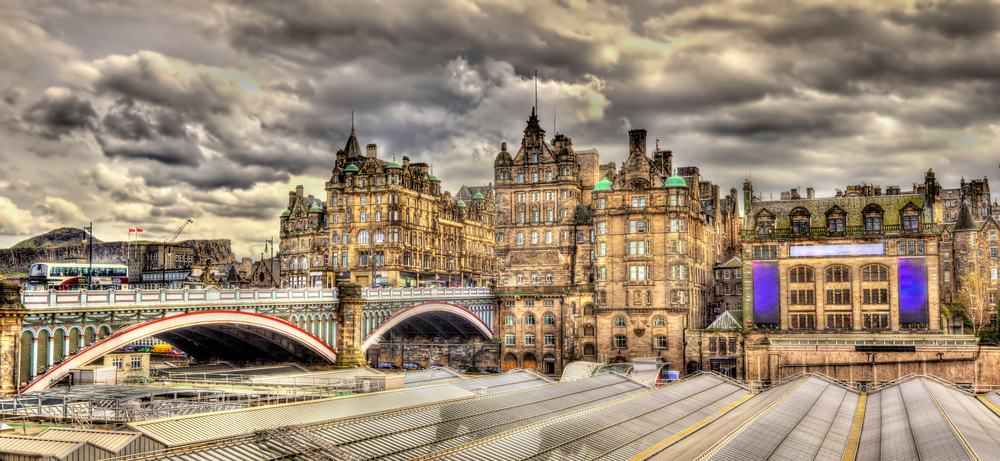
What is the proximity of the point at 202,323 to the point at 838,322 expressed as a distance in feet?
269

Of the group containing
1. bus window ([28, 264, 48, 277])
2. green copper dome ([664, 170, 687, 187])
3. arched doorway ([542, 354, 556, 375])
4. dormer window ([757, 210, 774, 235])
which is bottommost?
arched doorway ([542, 354, 556, 375])

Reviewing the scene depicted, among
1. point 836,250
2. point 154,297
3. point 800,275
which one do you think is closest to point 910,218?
point 836,250

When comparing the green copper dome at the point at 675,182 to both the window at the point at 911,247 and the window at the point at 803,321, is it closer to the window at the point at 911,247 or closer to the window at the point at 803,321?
the window at the point at 803,321

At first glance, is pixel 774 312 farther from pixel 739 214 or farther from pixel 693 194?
pixel 739 214

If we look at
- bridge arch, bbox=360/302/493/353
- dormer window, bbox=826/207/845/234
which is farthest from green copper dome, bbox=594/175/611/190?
dormer window, bbox=826/207/845/234

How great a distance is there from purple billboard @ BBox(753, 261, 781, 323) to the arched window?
259 inches

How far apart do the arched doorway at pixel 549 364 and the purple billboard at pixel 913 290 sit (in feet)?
156

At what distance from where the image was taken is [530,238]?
423 feet

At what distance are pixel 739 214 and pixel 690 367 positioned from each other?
229 ft

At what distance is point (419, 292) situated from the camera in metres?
103

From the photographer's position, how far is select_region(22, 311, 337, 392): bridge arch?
55125 mm

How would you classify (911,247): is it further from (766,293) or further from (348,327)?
(348,327)

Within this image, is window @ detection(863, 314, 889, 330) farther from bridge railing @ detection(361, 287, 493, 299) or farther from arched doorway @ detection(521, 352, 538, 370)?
bridge railing @ detection(361, 287, 493, 299)

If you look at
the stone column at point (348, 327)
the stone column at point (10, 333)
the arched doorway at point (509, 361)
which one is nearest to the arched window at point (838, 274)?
the arched doorway at point (509, 361)
